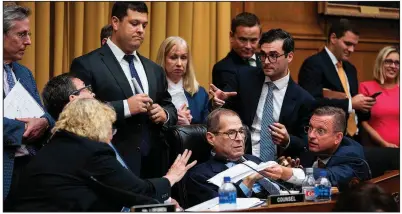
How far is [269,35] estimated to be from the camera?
506 centimetres

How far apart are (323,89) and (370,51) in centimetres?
168

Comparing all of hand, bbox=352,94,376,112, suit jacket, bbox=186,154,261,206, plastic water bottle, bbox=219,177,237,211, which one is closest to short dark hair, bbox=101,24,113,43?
suit jacket, bbox=186,154,261,206

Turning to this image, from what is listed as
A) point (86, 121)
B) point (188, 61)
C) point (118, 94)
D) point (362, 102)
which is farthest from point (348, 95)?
point (86, 121)

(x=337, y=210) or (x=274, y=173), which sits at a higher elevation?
(x=337, y=210)

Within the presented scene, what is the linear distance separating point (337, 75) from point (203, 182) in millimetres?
1944

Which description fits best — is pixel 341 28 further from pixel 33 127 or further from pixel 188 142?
pixel 33 127

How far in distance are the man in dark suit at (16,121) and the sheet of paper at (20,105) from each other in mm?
45

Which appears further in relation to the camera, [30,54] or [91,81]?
[30,54]

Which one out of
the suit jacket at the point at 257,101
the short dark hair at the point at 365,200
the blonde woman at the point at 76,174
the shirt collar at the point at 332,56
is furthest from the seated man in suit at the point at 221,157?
the shirt collar at the point at 332,56

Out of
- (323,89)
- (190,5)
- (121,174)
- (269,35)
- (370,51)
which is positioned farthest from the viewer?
(370,51)

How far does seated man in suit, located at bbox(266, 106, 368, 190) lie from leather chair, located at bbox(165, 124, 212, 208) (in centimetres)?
59

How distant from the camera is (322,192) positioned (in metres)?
3.82

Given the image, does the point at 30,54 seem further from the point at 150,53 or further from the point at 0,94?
the point at 0,94

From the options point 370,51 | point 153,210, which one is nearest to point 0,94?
point 153,210
